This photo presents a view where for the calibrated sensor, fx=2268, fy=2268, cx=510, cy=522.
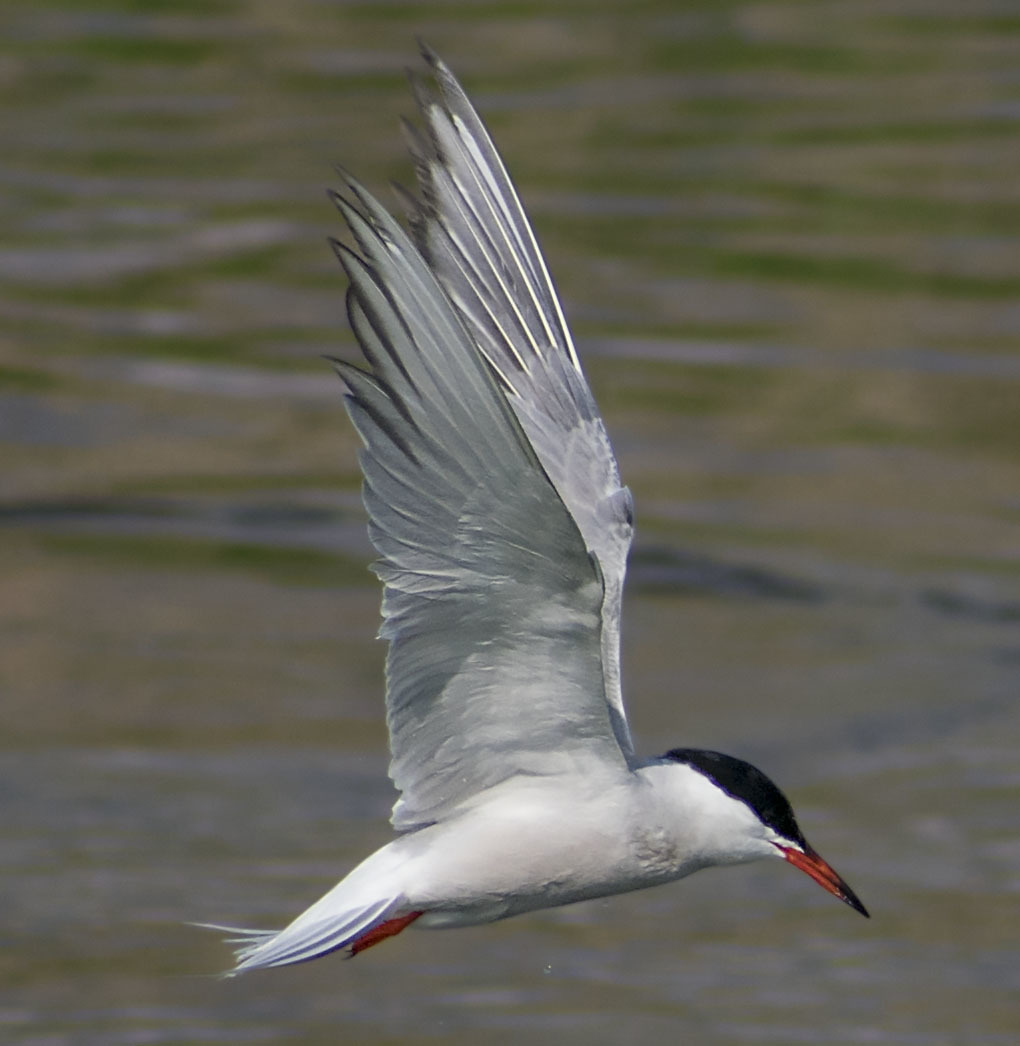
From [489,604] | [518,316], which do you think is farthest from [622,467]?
[489,604]

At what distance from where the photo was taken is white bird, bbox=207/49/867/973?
3730 mm

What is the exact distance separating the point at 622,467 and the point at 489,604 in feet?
16.1

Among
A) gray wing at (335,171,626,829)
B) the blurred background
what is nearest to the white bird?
gray wing at (335,171,626,829)

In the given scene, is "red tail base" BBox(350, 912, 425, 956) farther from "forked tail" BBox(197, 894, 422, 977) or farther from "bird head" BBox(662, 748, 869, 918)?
"bird head" BBox(662, 748, 869, 918)

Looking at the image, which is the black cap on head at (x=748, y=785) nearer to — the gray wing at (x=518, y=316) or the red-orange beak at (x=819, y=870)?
the red-orange beak at (x=819, y=870)

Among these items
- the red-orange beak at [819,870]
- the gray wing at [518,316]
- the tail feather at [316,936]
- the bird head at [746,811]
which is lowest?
the tail feather at [316,936]

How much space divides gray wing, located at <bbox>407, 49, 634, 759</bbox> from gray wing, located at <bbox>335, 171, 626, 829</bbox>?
0.75ft

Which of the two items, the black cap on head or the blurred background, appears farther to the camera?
the blurred background

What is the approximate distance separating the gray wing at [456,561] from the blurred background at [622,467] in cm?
166

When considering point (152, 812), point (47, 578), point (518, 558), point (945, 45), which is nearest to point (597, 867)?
point (518, 558)

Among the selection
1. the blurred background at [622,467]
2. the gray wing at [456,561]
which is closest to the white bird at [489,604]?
the gray wing at [456,561]

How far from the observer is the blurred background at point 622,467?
20.0 ft

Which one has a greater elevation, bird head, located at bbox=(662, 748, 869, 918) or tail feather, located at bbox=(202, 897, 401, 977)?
bird head, located at bbox=(662, 748, 869, 918)

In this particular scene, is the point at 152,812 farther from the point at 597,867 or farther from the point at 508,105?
the point at 508,105
